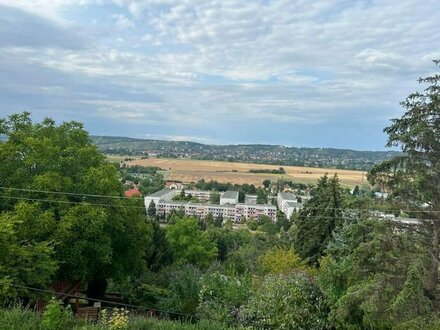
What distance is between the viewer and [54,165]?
48.4 feet

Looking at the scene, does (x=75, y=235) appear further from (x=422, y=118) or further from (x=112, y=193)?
(x=422, y=118)

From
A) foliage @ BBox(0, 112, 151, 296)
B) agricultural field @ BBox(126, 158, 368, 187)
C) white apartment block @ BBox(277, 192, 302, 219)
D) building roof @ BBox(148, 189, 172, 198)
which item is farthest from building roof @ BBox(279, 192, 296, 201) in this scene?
foliage @ BBox(0, 112, 151, 296)

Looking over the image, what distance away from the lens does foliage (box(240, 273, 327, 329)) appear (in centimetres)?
1148

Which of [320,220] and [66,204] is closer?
[66,204]

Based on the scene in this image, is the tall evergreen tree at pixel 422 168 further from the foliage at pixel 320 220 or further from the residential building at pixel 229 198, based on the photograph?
the residential building at pixel 229 198

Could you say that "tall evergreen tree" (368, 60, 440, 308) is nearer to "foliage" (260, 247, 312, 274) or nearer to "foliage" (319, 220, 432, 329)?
"foliage" (319, 220, 432, 329)

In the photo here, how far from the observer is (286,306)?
11602mm

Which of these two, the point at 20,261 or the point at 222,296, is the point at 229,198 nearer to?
the point at 222,296

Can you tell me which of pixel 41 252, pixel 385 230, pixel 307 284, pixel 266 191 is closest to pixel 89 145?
pixel 41 252

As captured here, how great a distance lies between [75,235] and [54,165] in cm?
300

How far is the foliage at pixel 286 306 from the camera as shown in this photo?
1148 cm

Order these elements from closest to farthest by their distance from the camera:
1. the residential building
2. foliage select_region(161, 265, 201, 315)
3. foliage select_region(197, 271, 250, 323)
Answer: foliage select_region(197, 271, 250, 323) < foliage select_region(161, 265, 201, 315) < the residential building

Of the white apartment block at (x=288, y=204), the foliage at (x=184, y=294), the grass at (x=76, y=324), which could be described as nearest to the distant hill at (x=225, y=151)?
the white apartment block at (x=288, y=204)

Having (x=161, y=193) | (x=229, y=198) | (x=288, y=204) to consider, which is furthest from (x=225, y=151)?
(x=288, y=204)
